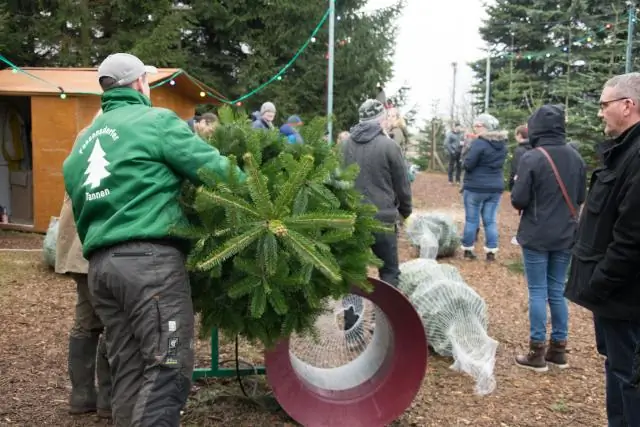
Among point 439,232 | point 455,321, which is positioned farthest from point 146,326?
point 439,232

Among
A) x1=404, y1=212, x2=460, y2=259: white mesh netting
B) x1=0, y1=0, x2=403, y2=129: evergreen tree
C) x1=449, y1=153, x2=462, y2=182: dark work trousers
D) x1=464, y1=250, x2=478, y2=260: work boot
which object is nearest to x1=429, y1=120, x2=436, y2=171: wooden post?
x1=449, y1=153, x2=462, y2=182: dark work trousers

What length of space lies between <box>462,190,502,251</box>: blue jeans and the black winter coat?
5.62 metres

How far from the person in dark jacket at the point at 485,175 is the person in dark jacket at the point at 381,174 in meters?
3.51

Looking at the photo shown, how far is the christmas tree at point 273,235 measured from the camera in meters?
2.83

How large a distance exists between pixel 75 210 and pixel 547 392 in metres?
3.66

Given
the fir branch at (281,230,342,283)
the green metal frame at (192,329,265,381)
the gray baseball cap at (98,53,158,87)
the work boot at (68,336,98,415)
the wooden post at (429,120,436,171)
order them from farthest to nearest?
the wooden post at (429,120,436,171) < the green metal frame at (192,329,265,381) < the work boot at (68,336,98,415) < the gray baseball cap at (98,53,158,87) < the fir branch at (281,230,342,283)

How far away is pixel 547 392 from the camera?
194 inches

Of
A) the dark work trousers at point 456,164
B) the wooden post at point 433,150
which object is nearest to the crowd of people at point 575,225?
the dark work trousers at point 456,164

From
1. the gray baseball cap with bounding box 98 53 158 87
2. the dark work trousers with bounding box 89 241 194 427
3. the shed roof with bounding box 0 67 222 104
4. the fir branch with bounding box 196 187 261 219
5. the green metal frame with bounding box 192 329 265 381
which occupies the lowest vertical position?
the green metal frame with bounding box 192 329 265 381

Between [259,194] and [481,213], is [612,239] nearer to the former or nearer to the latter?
[259,194]

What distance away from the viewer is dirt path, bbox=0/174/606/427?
427 cm

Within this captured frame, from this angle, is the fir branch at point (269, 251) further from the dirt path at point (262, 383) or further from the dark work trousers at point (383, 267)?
the dark work trousers at point (383, 267)

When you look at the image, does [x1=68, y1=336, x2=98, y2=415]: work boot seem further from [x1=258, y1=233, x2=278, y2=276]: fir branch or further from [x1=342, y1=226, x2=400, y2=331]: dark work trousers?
[x1=342, y1=226, x2=400, y2=331]: dark work trousers

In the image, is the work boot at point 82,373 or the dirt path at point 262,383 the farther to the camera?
the dirt path at point 262,383
